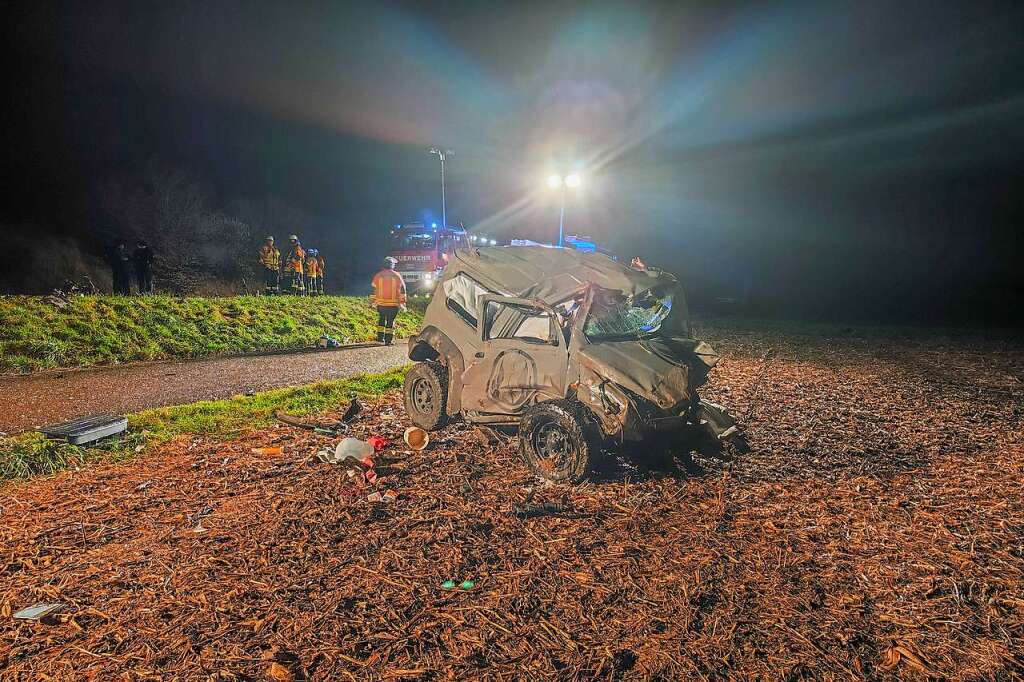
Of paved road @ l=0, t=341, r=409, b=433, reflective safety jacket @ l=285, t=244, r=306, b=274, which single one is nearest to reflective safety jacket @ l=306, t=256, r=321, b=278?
reflective safety jacket @ l=285, t=244, r=306, b=274

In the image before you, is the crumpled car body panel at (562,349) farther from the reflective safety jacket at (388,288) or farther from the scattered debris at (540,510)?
the reflective safety jacket at (388,288)

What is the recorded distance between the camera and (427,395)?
6180 millimetres

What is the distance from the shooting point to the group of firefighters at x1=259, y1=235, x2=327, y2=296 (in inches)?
614

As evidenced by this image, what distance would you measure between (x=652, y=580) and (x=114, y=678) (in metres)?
2.98

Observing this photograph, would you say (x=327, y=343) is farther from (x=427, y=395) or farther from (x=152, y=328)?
(x=427, y=395)

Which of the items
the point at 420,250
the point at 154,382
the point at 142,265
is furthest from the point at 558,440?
the point at 420,250

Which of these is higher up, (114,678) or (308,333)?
(308,333)

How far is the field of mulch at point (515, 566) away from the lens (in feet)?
8.79

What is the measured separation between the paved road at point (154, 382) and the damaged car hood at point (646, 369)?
19.9 ft

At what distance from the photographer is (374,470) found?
493 cm

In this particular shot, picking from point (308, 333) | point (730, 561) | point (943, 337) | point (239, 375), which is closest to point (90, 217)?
point (308, 333)

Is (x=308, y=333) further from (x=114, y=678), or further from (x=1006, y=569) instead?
(x=1006, y=569)

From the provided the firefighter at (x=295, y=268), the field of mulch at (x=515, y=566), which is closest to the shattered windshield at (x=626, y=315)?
the field of mulch at (x=515, y=566)

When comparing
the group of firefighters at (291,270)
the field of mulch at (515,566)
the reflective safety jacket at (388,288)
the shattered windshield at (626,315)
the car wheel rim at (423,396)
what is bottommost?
the field of mulch at (515,566)
